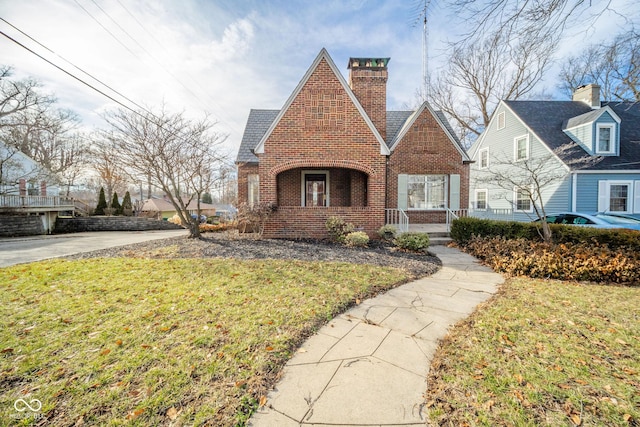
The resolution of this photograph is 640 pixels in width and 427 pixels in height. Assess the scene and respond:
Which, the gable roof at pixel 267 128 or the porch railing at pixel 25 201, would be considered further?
Answer: the porch railing at pixel 25 201

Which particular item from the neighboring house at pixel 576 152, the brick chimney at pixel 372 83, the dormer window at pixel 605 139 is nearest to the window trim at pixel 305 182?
the brick chimney at pixel 372 83

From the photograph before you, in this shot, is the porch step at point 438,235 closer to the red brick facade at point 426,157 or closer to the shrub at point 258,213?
the red brick facade at point 426,157

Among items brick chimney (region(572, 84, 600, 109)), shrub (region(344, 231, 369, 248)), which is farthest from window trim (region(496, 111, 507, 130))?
shrub (region(344, 231, 369, 248))

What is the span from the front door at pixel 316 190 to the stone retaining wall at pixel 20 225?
16.1 metres

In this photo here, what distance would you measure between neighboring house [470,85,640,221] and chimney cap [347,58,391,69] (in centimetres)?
664

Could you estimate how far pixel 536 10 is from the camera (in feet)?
10.8

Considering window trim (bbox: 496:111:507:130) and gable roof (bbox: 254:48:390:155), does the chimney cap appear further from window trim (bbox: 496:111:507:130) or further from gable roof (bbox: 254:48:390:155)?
window trim (bbox: 496:111:507:130)

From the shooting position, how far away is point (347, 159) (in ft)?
30.7

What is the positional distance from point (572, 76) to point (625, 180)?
9510 mm

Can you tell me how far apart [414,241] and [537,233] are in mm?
3335

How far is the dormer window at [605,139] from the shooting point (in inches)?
524

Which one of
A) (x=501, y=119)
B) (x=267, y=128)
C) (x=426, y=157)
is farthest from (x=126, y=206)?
(x=501, y=119)

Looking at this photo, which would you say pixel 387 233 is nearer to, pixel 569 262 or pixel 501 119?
pixel 569 262

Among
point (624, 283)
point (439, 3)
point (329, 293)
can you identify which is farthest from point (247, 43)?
point (624, 283)
